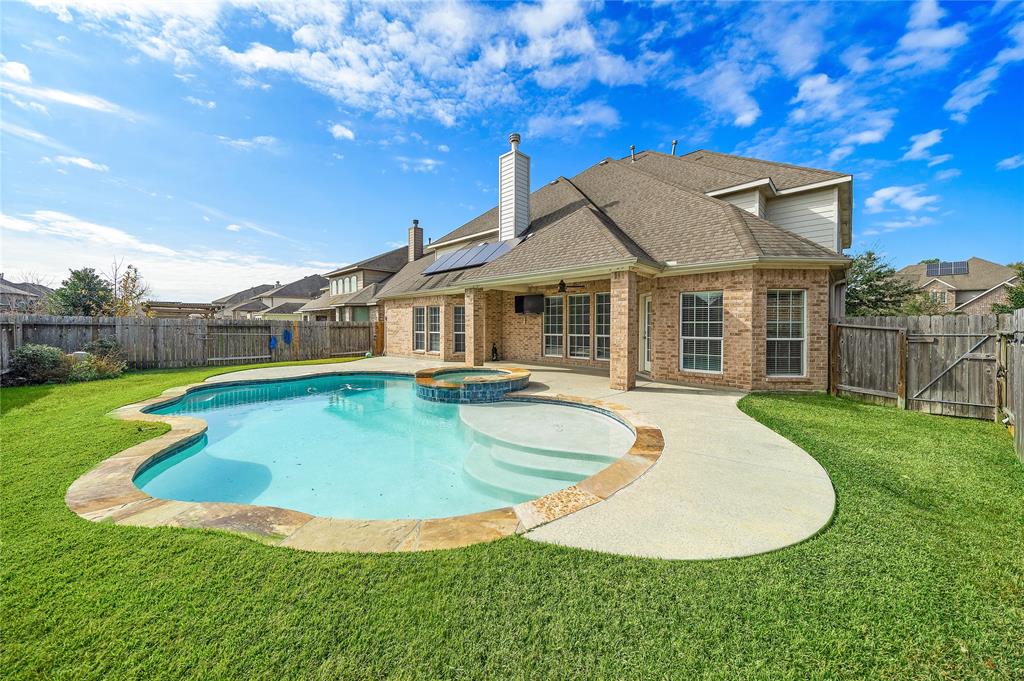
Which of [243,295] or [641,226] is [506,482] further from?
[243,295]

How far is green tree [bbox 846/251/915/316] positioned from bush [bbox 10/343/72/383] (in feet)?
106

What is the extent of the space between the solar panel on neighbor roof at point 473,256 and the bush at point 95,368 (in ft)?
36.1

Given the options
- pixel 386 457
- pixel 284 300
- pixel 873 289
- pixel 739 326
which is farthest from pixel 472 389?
pixel 284 300

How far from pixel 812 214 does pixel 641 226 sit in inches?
200

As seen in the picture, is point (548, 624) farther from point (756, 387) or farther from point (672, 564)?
point (756, 387)

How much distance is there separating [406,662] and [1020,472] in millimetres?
6765

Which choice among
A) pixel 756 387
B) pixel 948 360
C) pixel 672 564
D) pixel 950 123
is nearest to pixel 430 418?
pixel 672 564

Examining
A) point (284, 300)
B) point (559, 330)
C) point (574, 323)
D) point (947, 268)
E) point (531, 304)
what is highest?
point (947, 268)

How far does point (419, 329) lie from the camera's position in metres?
17.6

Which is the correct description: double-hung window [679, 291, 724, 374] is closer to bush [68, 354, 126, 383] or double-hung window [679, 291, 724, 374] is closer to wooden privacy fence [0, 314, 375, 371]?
wooden privacy fence [0, 314, 375, 371]

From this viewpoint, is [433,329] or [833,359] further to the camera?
[433,329]

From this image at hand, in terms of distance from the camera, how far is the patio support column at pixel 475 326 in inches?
533

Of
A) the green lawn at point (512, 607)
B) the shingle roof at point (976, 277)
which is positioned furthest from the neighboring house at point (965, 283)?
the green lawn at point (512, 607)

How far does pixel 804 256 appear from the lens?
27.8 feet
